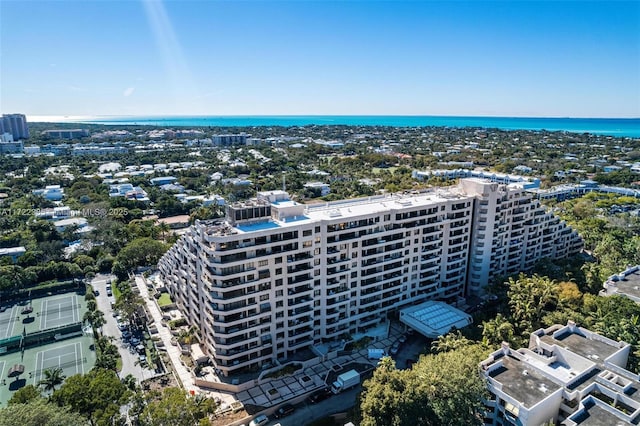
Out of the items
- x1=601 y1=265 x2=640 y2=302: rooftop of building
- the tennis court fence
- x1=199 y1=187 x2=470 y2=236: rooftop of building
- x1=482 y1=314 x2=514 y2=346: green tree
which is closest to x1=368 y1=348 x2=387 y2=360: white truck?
x1=482 y1=314 x2=514 y2=346: green tree

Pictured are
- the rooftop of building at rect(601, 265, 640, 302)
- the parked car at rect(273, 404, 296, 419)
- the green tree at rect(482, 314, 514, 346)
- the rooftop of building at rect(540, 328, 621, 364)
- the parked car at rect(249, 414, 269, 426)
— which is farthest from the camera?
the rooftop of building at rect(601, 265, 640, 302)

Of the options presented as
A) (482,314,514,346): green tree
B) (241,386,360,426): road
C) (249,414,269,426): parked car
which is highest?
(482,314,514,346): green tree

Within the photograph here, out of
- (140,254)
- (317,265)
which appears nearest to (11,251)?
(140,254)

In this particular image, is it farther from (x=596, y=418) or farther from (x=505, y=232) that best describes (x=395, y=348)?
(x=505, y=232)

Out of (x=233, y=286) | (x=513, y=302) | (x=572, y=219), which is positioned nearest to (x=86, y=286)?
(x=233, y=286)

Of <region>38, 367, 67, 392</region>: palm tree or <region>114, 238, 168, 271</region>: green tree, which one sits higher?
<region>114, 238, 168, 271</region>: green tree

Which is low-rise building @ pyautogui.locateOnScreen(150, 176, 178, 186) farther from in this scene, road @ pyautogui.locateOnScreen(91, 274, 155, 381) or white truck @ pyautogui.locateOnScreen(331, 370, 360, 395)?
white truck @ pyautogui.locateOnScreen(331, 370, 360, 395)

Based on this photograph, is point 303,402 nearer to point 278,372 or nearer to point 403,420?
point 278,372
